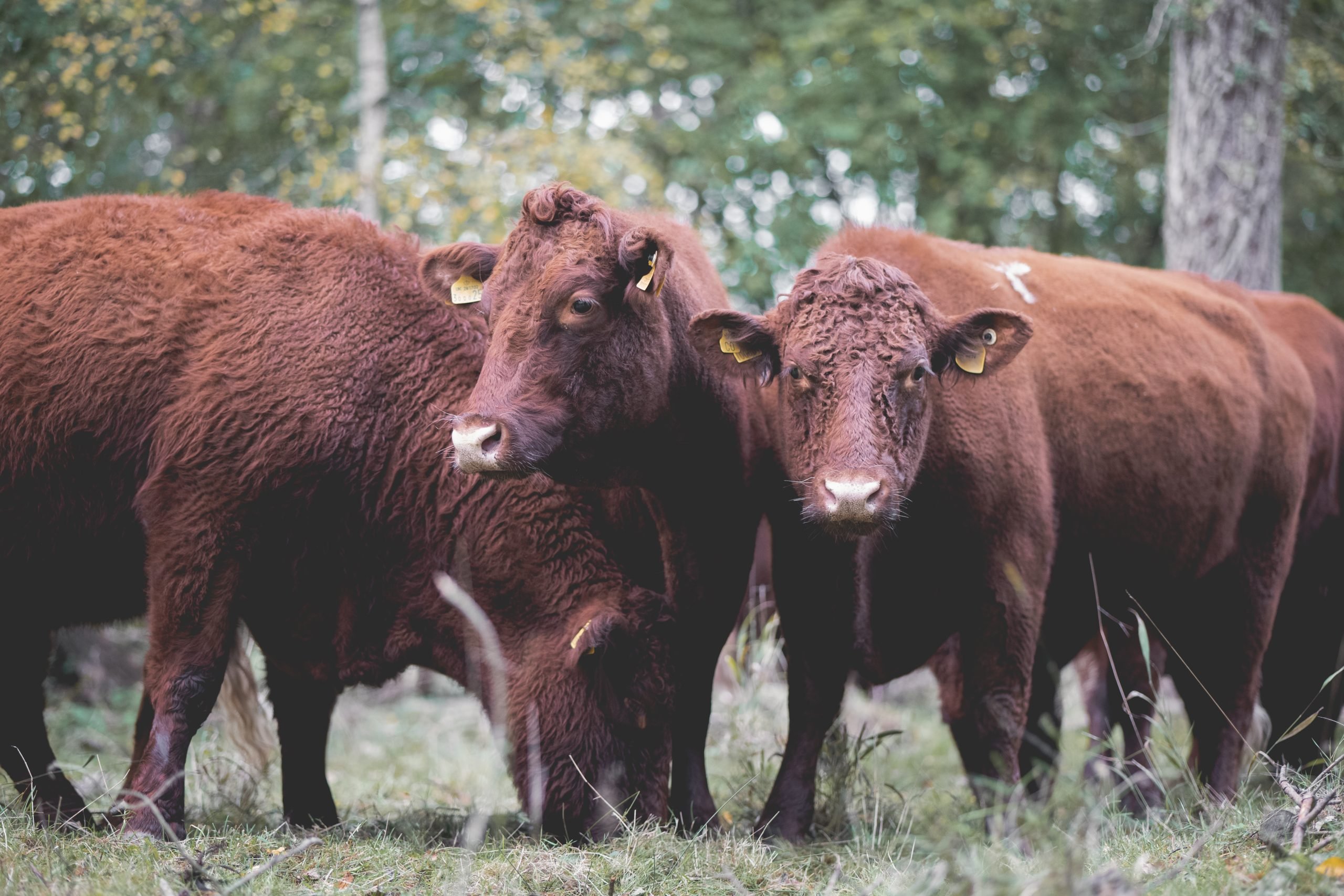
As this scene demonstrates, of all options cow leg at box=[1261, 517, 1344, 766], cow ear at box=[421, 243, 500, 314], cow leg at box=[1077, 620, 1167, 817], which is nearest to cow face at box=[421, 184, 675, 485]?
cow ear at box=[421, 243, 500, 314]

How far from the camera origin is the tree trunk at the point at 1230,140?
317 inches

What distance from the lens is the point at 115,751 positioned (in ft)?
28.3

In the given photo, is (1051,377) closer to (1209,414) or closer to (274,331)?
(1209,414)

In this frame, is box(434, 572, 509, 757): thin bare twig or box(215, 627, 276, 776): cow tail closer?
box(434, 572, 509, 757): thin bare twig

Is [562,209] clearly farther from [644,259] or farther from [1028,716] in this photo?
[1028,716]

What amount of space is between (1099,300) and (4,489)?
5374 millimetres

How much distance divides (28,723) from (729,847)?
11.2 ft

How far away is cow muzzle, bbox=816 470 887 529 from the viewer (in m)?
4.14

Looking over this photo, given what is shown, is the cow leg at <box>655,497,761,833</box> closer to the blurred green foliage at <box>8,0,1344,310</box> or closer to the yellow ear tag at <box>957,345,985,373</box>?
the yellow ear tag at <box>957,345,985,373</box>

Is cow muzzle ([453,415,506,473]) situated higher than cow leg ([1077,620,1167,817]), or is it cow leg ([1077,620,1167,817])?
cow muzzle ([453,415,506,473])

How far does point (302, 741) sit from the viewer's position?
573 centimetres

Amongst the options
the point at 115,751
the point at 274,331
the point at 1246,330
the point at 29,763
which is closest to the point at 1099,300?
the point at 1246,330

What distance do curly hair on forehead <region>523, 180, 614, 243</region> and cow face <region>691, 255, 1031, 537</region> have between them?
0.56 m

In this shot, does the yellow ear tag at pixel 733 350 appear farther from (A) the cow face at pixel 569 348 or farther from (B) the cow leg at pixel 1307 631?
(B) the cow leg at pixel 1307 631
